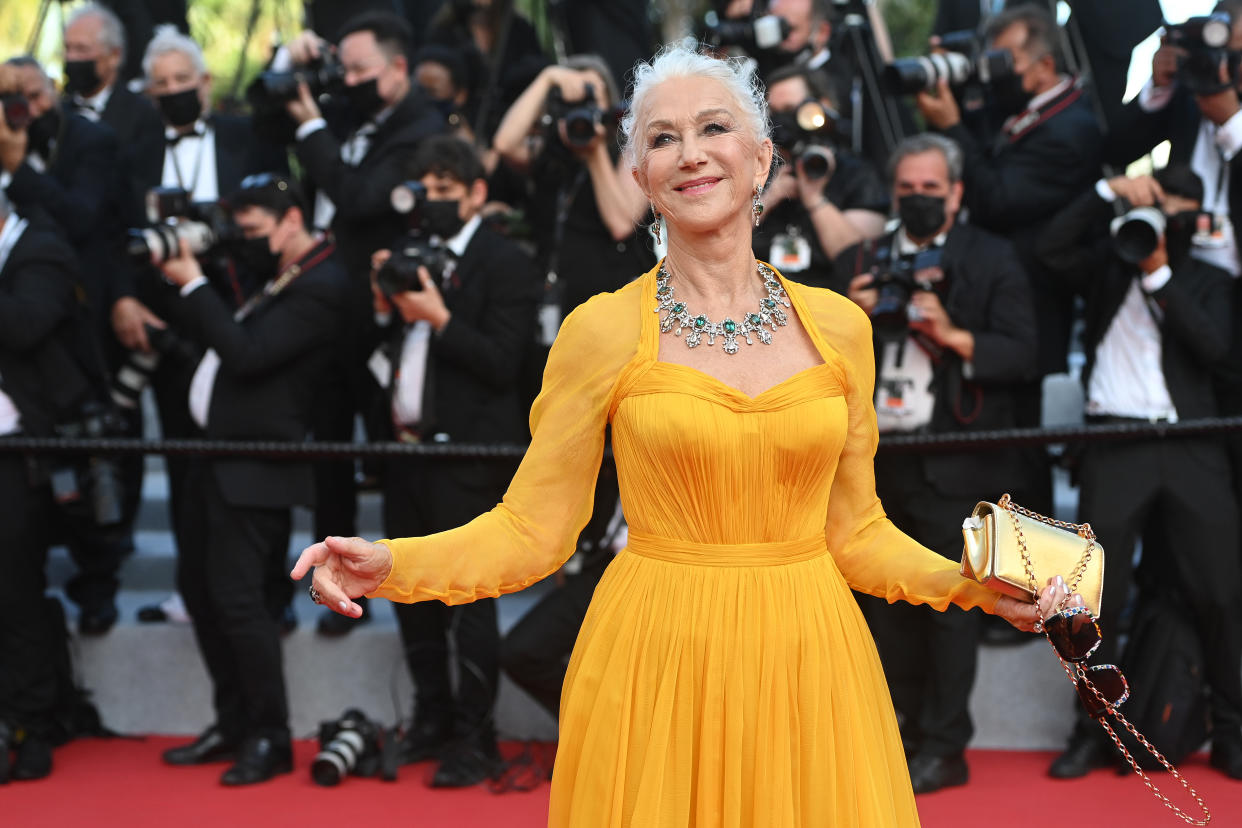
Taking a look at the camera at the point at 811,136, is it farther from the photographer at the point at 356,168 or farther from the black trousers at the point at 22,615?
the black trousers at the point at 22,615

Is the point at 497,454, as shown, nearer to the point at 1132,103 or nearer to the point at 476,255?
the point at 476,255

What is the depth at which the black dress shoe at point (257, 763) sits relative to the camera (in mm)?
4926

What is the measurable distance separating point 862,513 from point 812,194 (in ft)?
8.40

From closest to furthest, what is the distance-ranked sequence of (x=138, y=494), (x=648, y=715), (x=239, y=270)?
1. (x=648, y=715)
2. (x=239, y=270)
3. (x=138, y=494)

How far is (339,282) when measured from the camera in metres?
5.08

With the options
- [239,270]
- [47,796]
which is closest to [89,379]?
[239,270]

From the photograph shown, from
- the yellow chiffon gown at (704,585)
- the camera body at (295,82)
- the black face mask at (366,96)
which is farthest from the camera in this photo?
the black face mask at (366,96)

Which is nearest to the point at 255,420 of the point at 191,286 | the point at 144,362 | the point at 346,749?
the point at 191,286

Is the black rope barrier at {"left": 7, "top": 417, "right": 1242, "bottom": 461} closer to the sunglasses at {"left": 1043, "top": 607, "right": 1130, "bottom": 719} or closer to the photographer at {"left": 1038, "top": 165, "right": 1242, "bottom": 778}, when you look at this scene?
the photographer at {"left": 1038, "top": 165, "right": 1242, "bottom": 778}

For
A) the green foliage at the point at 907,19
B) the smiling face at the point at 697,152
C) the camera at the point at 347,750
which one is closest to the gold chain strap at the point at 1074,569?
the smiling face at the point at 697,152

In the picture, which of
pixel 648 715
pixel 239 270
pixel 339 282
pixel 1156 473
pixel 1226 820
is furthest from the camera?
pixel 239 270

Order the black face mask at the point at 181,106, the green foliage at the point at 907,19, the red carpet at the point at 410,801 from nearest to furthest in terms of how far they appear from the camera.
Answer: the red carpet at the point at 410,801 → the black face mask at the point at 181,106 → the green foliage at the point at 907,19

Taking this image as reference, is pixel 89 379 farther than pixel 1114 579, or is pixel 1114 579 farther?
pixel 89 379

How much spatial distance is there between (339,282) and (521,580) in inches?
105
